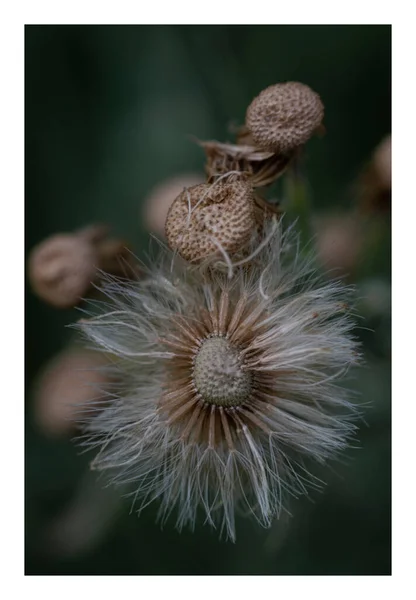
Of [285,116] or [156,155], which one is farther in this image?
[156,155]


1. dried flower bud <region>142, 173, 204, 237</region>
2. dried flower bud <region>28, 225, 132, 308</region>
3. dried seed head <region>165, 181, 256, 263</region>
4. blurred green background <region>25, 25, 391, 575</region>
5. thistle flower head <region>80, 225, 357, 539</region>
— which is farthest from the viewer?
blurred green background <region>25, 25, 391, 575</region>

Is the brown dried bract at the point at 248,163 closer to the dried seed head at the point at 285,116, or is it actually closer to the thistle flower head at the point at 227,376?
the dried seed head at the point at 285,116

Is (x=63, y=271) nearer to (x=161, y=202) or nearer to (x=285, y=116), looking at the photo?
(x=161, y=202)

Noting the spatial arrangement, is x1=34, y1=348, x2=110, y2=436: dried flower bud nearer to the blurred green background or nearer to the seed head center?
the blurred green background

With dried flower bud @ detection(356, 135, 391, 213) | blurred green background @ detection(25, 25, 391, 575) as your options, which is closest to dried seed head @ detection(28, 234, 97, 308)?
blurred green background @ detection(25, 25, 391, 575)

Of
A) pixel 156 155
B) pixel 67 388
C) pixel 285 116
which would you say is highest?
pixel 156 155

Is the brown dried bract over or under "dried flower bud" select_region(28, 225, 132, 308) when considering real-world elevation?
over

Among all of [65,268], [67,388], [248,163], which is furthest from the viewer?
[67,388]

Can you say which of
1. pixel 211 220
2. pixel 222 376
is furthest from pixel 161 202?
pixel 222 376

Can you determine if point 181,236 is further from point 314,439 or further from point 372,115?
point 372,115
